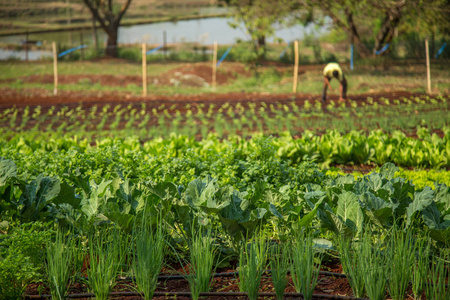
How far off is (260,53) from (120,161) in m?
18.0

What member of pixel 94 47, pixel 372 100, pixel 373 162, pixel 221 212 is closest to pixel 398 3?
pixel 372 100

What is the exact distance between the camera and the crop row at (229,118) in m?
9.80

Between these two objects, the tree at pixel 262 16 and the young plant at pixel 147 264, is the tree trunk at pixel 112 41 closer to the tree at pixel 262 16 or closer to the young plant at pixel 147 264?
the tree at pixel 262 16

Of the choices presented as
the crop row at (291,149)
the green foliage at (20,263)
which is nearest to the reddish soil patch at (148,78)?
the crop row at (291,149)

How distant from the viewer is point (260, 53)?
73.5ft

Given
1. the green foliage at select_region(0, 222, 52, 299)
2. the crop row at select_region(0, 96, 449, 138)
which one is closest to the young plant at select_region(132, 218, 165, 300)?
the green foliage at select_region(0, 222, 52, 299)

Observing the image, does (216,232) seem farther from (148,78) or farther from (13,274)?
(148,78)

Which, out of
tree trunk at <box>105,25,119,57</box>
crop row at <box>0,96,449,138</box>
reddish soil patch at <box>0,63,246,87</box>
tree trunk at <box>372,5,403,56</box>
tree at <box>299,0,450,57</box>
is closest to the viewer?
crop row at <box>0,96,449,138</box>

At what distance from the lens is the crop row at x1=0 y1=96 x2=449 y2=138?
9805 millimetres

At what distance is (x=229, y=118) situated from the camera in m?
11.7

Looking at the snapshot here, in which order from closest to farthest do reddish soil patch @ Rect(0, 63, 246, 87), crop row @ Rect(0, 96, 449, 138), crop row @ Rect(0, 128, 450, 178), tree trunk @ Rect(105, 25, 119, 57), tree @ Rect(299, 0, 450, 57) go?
1. crop row @ Rect(0, 128, 450, 178)
2. crop row @ Rect(0, 96, 449, 138)
3. tree @ Rect(299, 0, 450, 57)
4. reddish soil patch @ Rect(0, 63, 246, 87)
5. tree trunk @ Rect(105, 25, 119, 57)

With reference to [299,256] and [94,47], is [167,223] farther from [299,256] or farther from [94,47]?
[94,47]

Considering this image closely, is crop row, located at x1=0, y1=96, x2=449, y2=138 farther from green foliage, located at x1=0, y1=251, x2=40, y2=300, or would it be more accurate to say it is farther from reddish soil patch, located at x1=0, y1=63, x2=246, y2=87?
reddish soil patch, located at x1=0, y1=63, x2=246, y2=87

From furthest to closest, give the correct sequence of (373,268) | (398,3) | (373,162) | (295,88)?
(398,3), (295,88), (373,162), (373,268)
